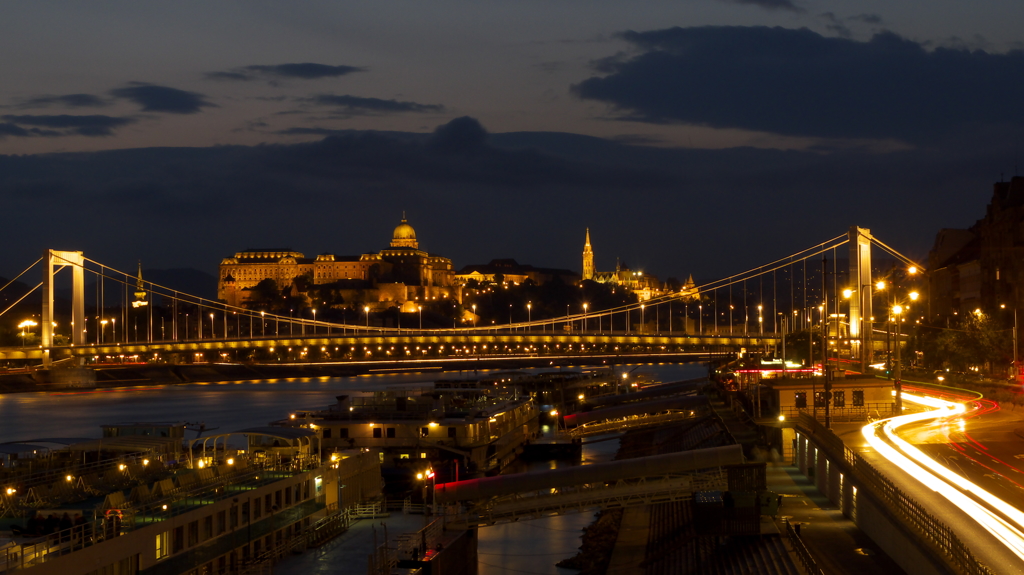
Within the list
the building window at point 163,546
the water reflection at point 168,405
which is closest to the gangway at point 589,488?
the building window at point 163,546

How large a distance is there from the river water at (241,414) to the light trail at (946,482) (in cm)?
598

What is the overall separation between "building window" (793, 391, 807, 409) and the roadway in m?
2.86

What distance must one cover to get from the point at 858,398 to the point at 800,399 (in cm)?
123

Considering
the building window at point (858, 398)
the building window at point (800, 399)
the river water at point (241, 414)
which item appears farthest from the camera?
the building window at point (800, 399)

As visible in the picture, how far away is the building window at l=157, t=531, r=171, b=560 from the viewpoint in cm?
1298

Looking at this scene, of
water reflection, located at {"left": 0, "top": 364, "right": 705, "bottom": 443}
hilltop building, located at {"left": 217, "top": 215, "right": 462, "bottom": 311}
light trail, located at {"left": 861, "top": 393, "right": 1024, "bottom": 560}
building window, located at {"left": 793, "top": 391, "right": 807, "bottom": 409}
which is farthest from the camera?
hilltop building, located at {"left": 217, "top": 215, "right": 462, "bottom": 311}

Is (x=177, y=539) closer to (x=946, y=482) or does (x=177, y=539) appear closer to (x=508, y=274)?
(x=946, y=482)

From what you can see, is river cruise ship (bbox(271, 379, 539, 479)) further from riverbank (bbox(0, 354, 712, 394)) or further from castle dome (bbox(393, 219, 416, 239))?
castle dome (bbox(393, 219, 416, 239))

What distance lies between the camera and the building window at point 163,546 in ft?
42.6

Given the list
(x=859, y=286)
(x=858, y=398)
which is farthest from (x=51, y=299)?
(x=858, y=398)

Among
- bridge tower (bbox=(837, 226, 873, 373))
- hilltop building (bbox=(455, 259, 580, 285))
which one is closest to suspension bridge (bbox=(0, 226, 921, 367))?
bridge tower (bbox=(837, 226, 873, 373))

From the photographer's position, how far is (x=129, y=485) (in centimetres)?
1477

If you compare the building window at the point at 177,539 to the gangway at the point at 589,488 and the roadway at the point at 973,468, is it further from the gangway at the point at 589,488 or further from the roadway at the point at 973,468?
the roadway at the point at 973,468

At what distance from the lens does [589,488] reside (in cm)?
1917
